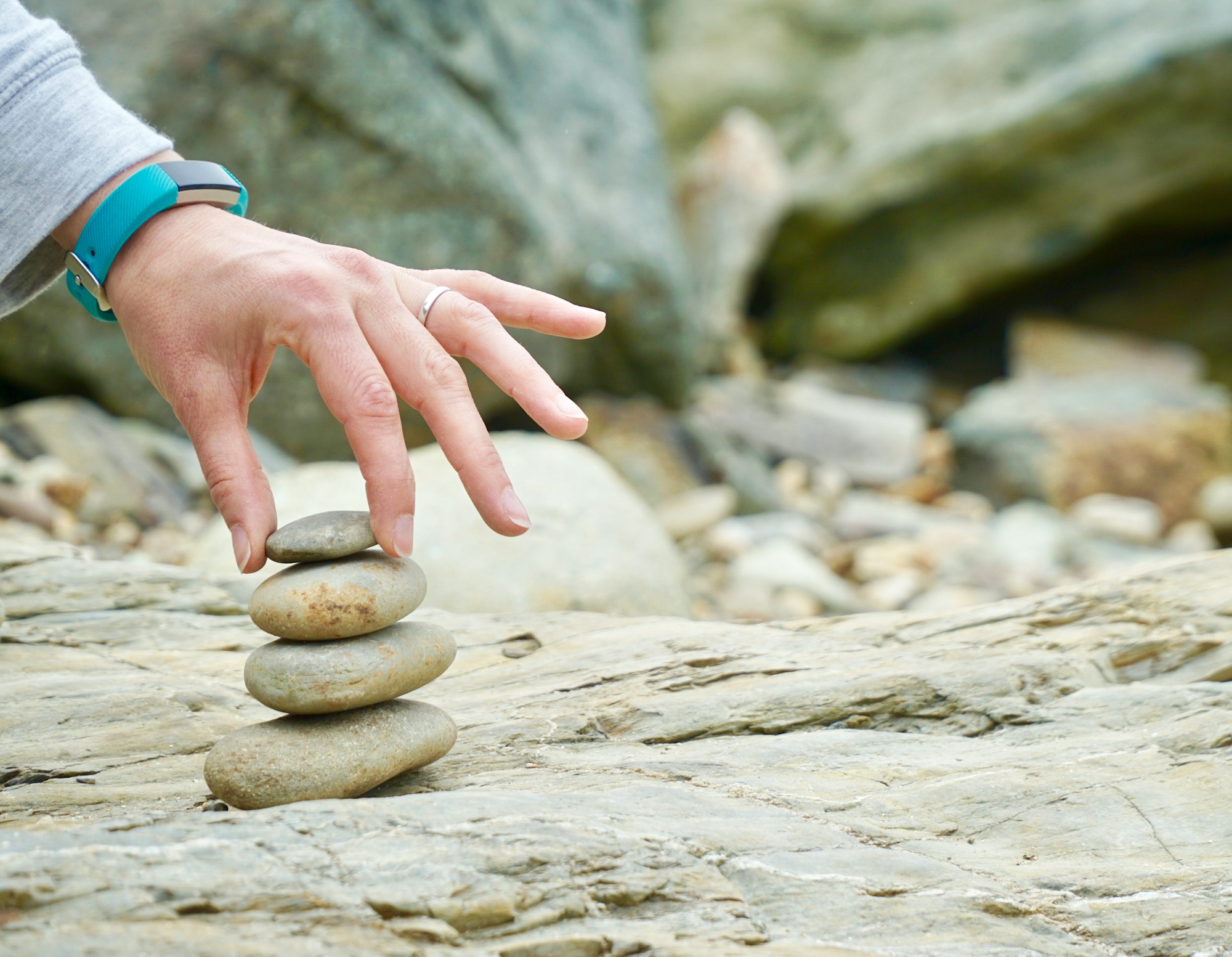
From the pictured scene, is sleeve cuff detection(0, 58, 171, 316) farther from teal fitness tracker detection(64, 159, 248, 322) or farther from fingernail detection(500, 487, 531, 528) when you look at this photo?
fingernail detection(500, 487, 531, 528)

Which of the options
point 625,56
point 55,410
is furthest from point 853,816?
point 625,56

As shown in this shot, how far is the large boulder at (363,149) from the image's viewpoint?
5508 millimetres

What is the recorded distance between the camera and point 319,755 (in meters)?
1.92

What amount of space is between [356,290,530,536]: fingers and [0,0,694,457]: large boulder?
13.3ft

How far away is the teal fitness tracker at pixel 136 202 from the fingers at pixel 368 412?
0.41m

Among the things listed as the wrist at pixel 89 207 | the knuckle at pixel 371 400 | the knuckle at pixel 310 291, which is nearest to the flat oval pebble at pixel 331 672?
the knuckle at pixel 371 400

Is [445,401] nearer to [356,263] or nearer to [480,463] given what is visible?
[480,463]

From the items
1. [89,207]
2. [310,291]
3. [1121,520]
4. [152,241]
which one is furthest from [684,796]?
[1121,520]

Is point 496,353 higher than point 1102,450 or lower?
lower

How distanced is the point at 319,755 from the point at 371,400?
2.08ft

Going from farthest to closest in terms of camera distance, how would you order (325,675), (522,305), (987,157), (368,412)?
(987,157), (522,305), (325,675), (368,412)

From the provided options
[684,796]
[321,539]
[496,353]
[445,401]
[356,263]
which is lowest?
[684,796]

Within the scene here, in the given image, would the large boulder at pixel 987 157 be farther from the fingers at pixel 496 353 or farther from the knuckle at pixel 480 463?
the knuckle at pixel 480 463

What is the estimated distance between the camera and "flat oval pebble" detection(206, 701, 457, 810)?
188 cm
